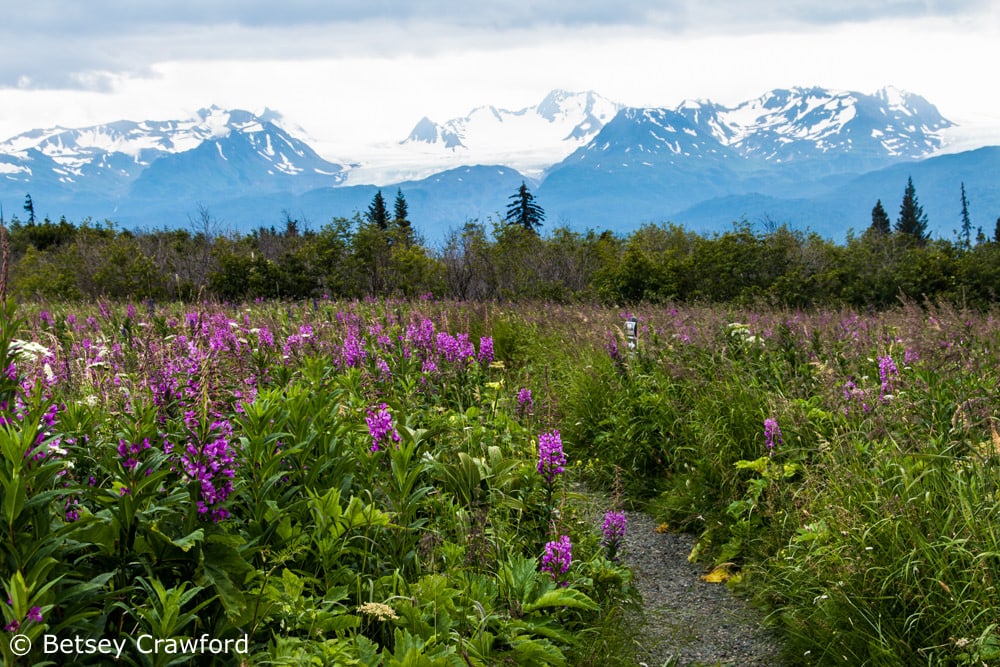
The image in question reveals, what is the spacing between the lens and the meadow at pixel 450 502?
2318mm

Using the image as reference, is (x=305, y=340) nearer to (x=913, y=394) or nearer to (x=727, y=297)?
(x=913, y=394)

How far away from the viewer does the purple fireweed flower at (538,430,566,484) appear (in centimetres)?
358

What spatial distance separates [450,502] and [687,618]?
61.8 inches

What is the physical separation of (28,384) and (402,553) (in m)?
1.77

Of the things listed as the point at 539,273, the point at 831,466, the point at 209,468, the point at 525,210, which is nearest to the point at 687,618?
the point at 831,466

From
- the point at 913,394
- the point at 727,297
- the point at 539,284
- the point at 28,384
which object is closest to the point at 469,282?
the point at 539,284

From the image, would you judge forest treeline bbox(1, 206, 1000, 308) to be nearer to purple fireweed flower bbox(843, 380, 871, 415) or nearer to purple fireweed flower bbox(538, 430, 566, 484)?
purple fireweed flower bbox(843, 380, 871, 415)

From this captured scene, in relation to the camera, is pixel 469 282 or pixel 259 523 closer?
pixel 259 523

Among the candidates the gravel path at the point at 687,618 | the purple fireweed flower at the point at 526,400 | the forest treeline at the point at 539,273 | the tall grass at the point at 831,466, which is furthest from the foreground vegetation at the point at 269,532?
the forest treeline at the point at 539,273

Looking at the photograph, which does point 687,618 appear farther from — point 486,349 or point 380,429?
point 486,349

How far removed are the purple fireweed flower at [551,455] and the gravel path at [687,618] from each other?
1.01m

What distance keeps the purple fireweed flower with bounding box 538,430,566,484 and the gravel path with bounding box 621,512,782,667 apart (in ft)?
3.31

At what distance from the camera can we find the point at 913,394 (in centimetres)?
464

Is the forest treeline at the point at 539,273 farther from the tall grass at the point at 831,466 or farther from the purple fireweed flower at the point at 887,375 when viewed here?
the purple fireweed flower at the point at 887,375
